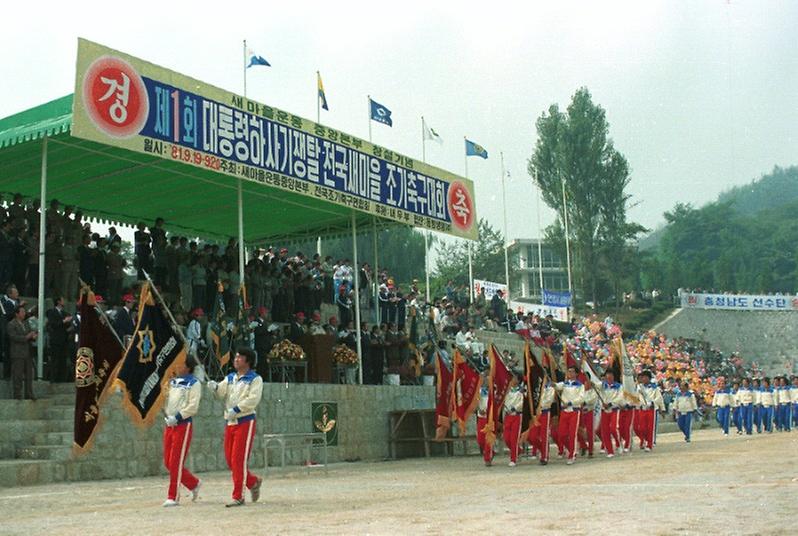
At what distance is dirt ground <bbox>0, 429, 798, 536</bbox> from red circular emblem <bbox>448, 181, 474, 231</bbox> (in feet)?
30.6

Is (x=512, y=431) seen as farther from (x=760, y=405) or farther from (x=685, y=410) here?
(x=760, y=405)

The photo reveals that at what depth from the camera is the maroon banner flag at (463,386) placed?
21172mm

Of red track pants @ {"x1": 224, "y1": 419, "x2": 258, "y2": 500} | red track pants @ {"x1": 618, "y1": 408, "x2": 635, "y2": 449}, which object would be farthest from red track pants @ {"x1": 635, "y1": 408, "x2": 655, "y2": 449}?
red track pants @ {"x1": 224, "y1": 419, "x2": 258, "y2": 500}

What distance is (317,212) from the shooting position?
23688mm

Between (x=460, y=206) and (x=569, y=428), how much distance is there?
25.4 ft

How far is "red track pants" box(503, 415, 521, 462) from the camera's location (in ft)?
60.1

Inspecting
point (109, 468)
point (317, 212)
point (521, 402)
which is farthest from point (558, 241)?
point (109, 468)

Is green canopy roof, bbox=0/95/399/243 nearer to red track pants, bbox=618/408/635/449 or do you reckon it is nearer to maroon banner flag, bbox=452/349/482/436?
maroon banner flag, bbox=452/349/482/436

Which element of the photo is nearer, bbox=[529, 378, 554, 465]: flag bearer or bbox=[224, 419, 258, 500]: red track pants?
bbox=[224, 419, 258, 500]: red track pants

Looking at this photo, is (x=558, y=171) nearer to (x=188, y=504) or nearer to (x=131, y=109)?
(x=131, y=109)

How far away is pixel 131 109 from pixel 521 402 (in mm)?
8735

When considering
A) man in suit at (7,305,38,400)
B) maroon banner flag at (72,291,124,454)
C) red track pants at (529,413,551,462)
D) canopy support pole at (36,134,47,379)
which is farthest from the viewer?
red track pants at (529,413,551,462)

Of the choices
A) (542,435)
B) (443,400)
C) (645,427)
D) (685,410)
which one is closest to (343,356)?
(443,400)

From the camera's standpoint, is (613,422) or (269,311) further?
(269,311)
